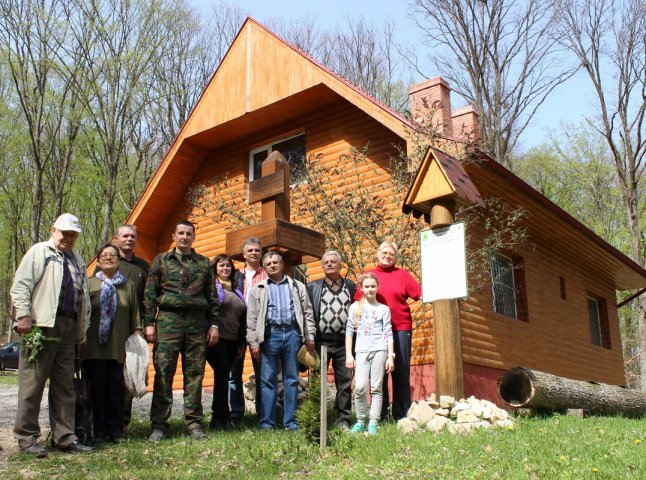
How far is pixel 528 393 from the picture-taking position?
23.9 feet

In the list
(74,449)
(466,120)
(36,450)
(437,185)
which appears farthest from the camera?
(466,120)

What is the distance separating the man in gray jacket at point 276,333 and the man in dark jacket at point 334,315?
196 mm

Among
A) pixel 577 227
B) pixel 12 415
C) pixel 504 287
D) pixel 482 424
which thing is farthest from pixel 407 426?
pixel 577 227

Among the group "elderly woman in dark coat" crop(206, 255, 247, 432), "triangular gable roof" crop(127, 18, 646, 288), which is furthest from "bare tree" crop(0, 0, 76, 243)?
"elderly woman in dark coat" crop(206, 255, 247, 432)

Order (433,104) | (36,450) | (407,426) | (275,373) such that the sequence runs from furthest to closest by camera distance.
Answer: (433,104)
(275,373)
(407,426)
(36,450)

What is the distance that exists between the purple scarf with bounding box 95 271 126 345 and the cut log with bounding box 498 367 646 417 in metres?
4.03

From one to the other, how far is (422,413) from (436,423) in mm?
213

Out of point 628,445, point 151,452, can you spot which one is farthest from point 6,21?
point 628,445

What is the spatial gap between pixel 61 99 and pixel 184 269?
56.8 ft

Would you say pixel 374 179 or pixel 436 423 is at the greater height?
pixel 374 179

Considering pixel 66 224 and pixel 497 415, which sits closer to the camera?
pixel 66 224

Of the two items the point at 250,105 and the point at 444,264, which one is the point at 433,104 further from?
the point at 444,264

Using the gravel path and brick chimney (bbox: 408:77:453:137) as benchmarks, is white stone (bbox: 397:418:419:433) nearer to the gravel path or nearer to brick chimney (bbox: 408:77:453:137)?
the gravel path

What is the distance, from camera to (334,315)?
23.5ft
